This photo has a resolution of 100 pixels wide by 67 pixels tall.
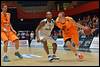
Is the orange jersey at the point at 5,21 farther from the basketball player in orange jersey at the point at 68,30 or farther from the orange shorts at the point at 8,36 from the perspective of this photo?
the basketball player in orange jersey at the point at 68,30

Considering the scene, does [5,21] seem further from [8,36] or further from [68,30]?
[68,30]

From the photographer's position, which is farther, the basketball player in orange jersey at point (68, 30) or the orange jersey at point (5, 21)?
the orange jersey at point (5, 21)

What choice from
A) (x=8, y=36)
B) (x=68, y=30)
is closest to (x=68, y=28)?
(x=68, y=30)

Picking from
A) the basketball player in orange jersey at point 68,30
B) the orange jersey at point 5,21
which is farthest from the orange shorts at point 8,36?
the basketball player in orange jersey at point 68,30

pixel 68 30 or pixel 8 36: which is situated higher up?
pixel 68 30

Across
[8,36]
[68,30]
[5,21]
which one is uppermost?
[5,21]

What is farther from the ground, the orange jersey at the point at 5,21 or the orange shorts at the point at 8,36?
the orange jersey at the point at 5,21

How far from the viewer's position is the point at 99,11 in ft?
90.6

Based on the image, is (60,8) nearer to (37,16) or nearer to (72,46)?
(37,16)

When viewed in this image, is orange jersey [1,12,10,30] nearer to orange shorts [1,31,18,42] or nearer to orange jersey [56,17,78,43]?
orange shorts [1,31,18,42]

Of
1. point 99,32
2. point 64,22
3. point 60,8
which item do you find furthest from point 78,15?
point 64,22

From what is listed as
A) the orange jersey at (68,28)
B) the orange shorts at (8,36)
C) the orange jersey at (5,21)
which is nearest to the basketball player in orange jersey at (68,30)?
the orange jersey at (68,28)

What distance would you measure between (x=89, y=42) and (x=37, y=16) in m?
17.3

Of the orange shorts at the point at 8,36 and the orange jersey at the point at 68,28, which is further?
the orange jersey at the point at 68,28
